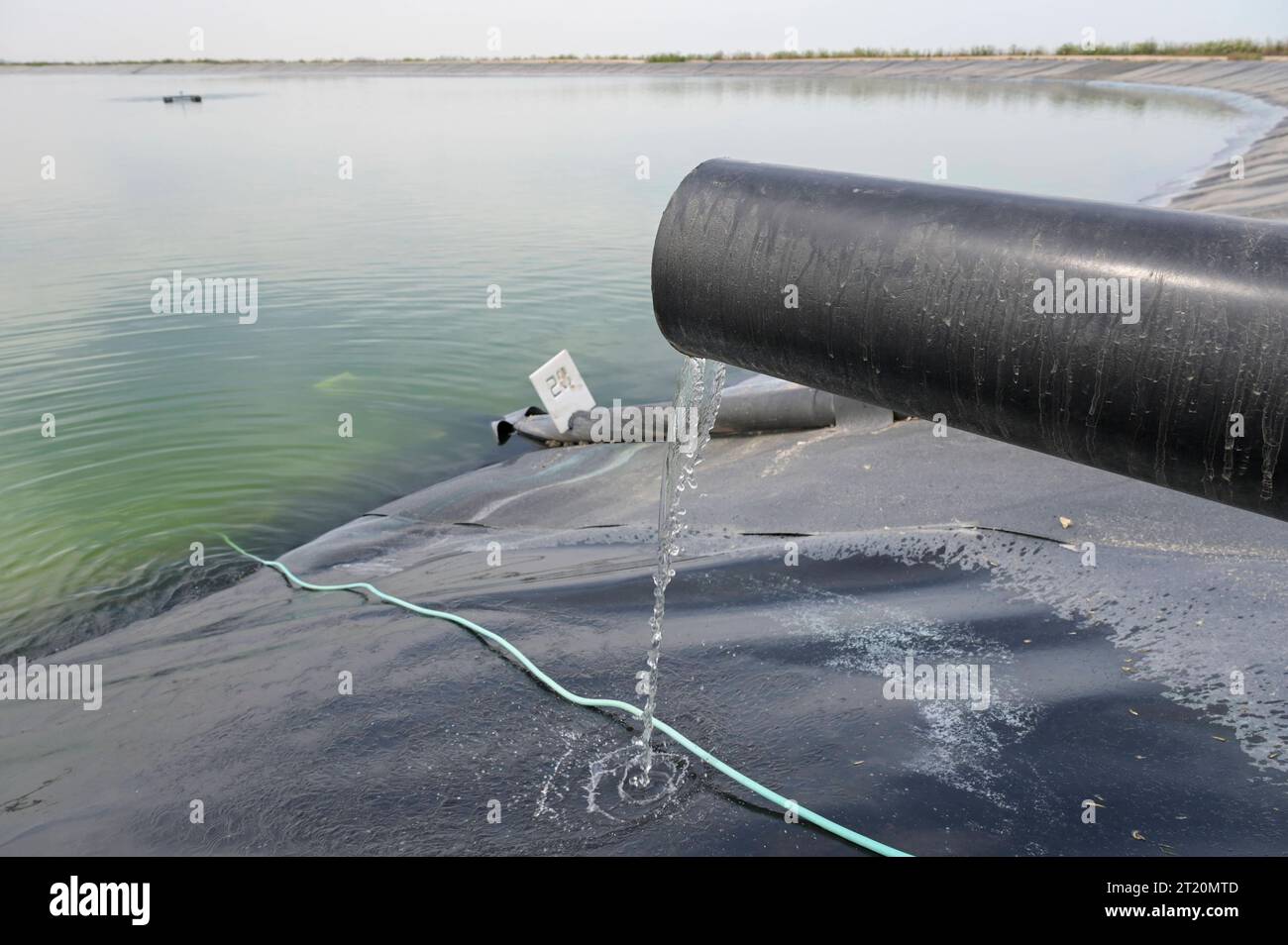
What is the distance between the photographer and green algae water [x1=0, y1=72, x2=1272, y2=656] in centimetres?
716

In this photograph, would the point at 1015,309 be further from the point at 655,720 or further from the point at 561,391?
the point at 561,391

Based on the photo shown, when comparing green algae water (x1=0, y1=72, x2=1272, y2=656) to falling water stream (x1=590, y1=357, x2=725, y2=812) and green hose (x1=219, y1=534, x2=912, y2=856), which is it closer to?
green hose (x1=219, y1=534, x2=912, y2=856)

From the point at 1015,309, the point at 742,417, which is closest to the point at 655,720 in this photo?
the point at 1015,309

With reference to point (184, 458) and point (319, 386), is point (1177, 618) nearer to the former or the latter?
point (184, 458)

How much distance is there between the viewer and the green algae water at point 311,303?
23.5ft

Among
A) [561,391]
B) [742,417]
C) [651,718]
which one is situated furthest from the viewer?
[561,391]

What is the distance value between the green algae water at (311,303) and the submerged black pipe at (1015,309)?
5.10 meters

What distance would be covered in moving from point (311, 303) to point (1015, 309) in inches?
472

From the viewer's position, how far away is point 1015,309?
155 cm

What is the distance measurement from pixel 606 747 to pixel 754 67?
256ft

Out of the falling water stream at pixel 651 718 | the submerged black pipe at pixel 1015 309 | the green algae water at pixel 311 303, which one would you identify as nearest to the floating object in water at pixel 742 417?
the green algae water at pixel 311 303

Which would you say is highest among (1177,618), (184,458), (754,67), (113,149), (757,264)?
(754,67)
